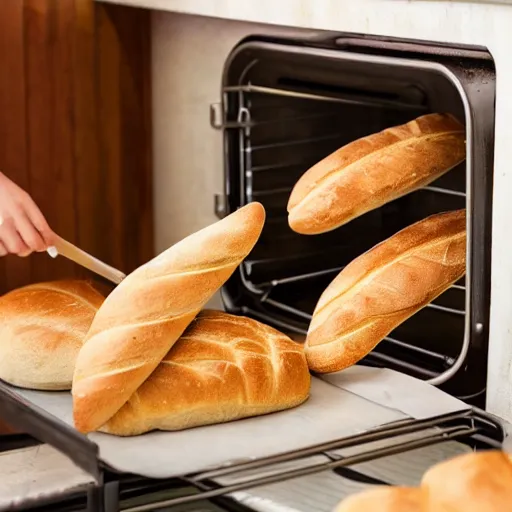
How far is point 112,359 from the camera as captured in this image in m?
1.12

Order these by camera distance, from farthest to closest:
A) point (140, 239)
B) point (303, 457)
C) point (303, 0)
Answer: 1. point (140, 239)
2. point (303, 0)
3. point (303, 457)

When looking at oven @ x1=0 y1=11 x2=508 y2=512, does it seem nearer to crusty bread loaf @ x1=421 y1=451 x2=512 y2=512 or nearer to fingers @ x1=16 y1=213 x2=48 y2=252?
crusty bread loaf @ x1=421 y1=451 x2=512 y2=512

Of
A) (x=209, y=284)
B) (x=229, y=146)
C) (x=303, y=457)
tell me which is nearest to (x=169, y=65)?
(x=229, y=146)

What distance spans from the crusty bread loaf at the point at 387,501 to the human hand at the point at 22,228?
1.91 feet

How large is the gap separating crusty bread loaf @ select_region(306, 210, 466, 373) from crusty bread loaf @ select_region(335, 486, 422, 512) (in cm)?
34

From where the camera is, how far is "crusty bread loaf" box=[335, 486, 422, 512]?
0.92 m

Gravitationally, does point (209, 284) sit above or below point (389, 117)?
below

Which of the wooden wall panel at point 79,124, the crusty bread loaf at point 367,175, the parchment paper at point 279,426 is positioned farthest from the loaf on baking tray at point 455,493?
the wooden wall panel at point 79,124

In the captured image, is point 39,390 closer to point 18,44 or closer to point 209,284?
point 209,284

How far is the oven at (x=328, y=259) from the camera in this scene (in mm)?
1088

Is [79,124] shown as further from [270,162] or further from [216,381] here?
[216,381]

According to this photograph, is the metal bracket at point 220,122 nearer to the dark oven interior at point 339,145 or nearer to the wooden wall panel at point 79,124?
the dark oven interior at point 339,145

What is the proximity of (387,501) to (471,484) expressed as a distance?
2.9 inches

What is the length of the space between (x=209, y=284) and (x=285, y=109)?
54 cm
